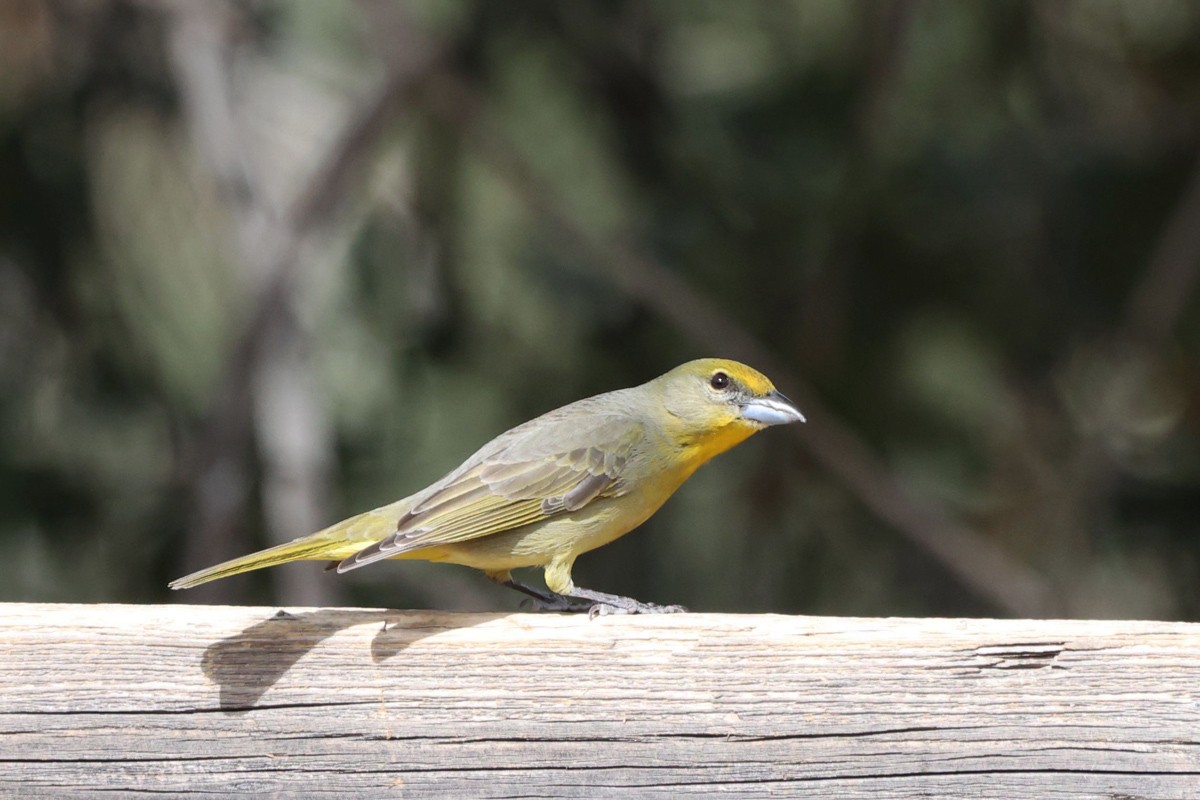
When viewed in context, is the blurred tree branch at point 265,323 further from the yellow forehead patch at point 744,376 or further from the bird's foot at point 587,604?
the yellow forehead patch at point 744,376

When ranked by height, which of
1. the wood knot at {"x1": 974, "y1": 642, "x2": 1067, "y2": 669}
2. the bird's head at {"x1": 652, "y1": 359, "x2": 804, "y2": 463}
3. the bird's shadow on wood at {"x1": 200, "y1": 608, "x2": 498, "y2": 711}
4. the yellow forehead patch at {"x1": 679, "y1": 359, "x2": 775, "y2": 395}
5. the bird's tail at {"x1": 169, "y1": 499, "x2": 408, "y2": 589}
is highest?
the yellow forehead patch at {"x1": 679, "y1": 359, "x2": 775, "y2": 395}

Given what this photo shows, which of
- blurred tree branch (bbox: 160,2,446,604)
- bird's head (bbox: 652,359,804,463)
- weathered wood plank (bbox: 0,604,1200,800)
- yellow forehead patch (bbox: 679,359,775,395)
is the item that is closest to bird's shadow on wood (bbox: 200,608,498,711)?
weathered wood plank (bbox: 0,604,1200,800)

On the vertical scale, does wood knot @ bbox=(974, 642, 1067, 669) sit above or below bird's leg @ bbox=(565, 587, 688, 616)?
above

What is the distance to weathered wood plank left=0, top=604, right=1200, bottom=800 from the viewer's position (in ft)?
8.64

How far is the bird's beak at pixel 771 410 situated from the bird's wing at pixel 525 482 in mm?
362

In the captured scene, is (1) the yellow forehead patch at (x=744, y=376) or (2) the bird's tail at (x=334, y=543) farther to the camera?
(1) the yellow forehead patch at (x=744, y=376)

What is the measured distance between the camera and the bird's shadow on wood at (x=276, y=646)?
9.16ft

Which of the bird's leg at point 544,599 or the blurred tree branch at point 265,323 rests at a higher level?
the blurred tree branch at point 265,323

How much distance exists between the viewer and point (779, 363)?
692 cm

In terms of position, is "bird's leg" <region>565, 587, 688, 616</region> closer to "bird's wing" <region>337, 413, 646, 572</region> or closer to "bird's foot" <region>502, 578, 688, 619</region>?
"bird's foot" <region>502, 578, 688, 619</region>

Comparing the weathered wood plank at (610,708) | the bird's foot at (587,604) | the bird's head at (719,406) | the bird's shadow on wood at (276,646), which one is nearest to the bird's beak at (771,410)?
the bird's head at (719,406)

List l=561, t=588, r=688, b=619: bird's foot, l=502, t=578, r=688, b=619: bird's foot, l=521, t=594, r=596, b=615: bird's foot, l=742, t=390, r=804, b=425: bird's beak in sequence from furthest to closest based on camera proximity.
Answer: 1. l=742, t=390, r=804, b=425: bird's beak
2. l=521, t=594, r=596, b=615: bird's foot
3. l=502, t=578, r=688, b=619: bird's foot
4. l=561, t=588, r=688, b=619: bird's foot

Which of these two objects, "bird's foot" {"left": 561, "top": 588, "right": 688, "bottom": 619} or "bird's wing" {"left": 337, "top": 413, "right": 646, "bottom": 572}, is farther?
"bird's wing" {"left": 337, "top": 413, "right": 646, "bottom": 572}

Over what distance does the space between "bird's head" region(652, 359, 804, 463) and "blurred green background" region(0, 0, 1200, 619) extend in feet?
7.35
